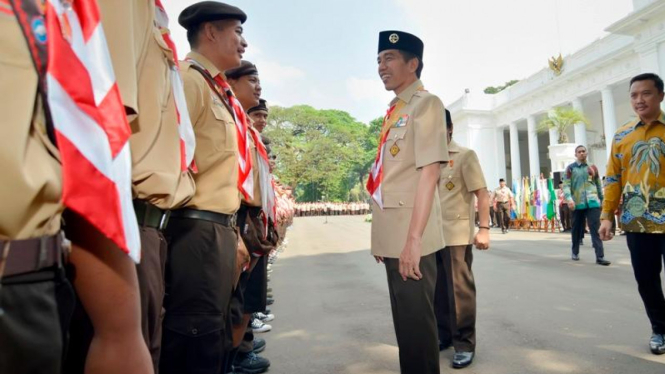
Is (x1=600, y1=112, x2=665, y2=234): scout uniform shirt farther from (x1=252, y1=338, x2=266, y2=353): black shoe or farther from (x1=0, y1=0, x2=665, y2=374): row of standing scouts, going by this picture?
(x1=252, y1=338, x2=266, y2=353): black shoe

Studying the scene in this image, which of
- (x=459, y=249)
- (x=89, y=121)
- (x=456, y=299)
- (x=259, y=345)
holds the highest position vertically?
(x=89, y=121)

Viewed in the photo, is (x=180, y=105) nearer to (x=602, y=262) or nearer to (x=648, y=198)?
(x=648, y=198)

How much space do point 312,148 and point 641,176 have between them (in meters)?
47.2

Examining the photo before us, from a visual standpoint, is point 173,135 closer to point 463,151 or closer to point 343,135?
point 463,151

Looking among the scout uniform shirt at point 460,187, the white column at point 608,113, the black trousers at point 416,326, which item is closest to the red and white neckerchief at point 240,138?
the black trousers at point 416,326

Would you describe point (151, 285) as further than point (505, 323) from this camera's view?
No

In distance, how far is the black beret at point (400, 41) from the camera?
8.18 ft

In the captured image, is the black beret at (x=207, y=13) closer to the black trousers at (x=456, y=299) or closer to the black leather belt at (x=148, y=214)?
the black leather belt at (x=148, y=214)

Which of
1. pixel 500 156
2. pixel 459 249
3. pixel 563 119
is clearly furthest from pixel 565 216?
pixel 500 156

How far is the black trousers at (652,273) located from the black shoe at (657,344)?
4 centimetres

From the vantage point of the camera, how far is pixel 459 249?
345 cm

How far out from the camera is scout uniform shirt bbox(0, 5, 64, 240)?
2.64 feet

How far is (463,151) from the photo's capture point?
3.70 m

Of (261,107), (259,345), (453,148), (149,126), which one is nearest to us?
(149,126)
